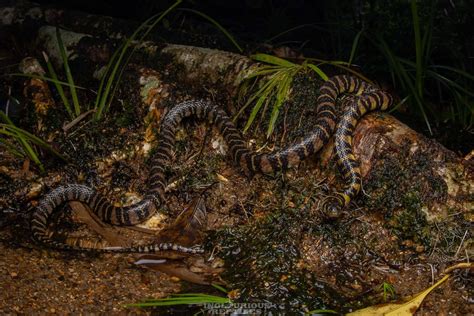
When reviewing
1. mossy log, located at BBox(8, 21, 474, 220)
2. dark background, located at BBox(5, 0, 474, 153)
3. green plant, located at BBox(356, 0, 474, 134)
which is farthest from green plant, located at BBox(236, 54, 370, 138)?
dark background, located at BBox(5, 0, 474, 153)

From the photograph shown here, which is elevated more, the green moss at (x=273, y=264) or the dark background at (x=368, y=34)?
the dark background at (x=368, y=34)

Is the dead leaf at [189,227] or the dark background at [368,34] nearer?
the dead leaf at [189,227]

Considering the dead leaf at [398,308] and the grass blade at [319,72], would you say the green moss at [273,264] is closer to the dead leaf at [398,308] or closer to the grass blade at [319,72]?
the dead leaf at [398,308]

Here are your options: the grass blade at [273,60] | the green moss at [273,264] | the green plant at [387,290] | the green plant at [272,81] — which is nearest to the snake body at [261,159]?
the green plant at [272,81]

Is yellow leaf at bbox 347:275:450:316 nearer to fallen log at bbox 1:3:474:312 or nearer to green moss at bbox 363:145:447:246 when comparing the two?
fallen log at bbox 1:3:474:312

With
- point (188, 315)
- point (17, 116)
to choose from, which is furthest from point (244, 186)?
point (17, 116)

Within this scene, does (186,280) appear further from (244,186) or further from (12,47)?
(12,47)
